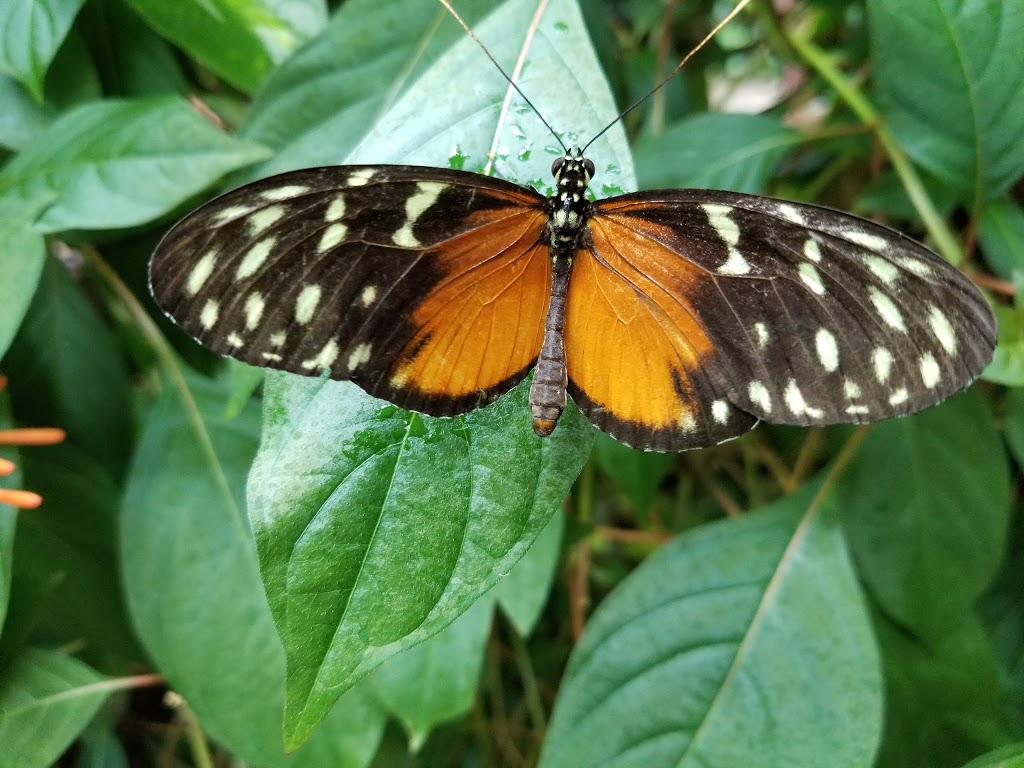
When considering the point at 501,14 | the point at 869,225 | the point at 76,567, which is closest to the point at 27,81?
the point at 501,14

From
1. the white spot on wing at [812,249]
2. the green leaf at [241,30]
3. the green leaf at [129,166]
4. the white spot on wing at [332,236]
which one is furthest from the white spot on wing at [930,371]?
the green leaf at [241,30]

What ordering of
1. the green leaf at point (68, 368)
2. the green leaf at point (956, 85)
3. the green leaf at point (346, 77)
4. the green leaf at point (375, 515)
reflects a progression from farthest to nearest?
the green leaf at point (68, 368), the green leaf at point (346, 77), the green leaf at point (956, 85), the green leaf at point (375, 515)

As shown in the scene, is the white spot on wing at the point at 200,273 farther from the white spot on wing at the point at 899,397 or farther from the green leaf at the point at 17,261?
the white spot on wing at the point at 899,397

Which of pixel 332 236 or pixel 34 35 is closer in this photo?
pixel 332 236

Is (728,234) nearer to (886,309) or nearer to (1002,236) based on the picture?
(886,309)

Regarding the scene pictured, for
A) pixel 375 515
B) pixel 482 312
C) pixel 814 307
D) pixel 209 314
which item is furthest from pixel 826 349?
pixel 209 314

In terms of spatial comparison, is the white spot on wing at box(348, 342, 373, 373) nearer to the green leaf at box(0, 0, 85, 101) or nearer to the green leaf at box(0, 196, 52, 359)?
the green leaf at box(0, 196, 52, 359)
